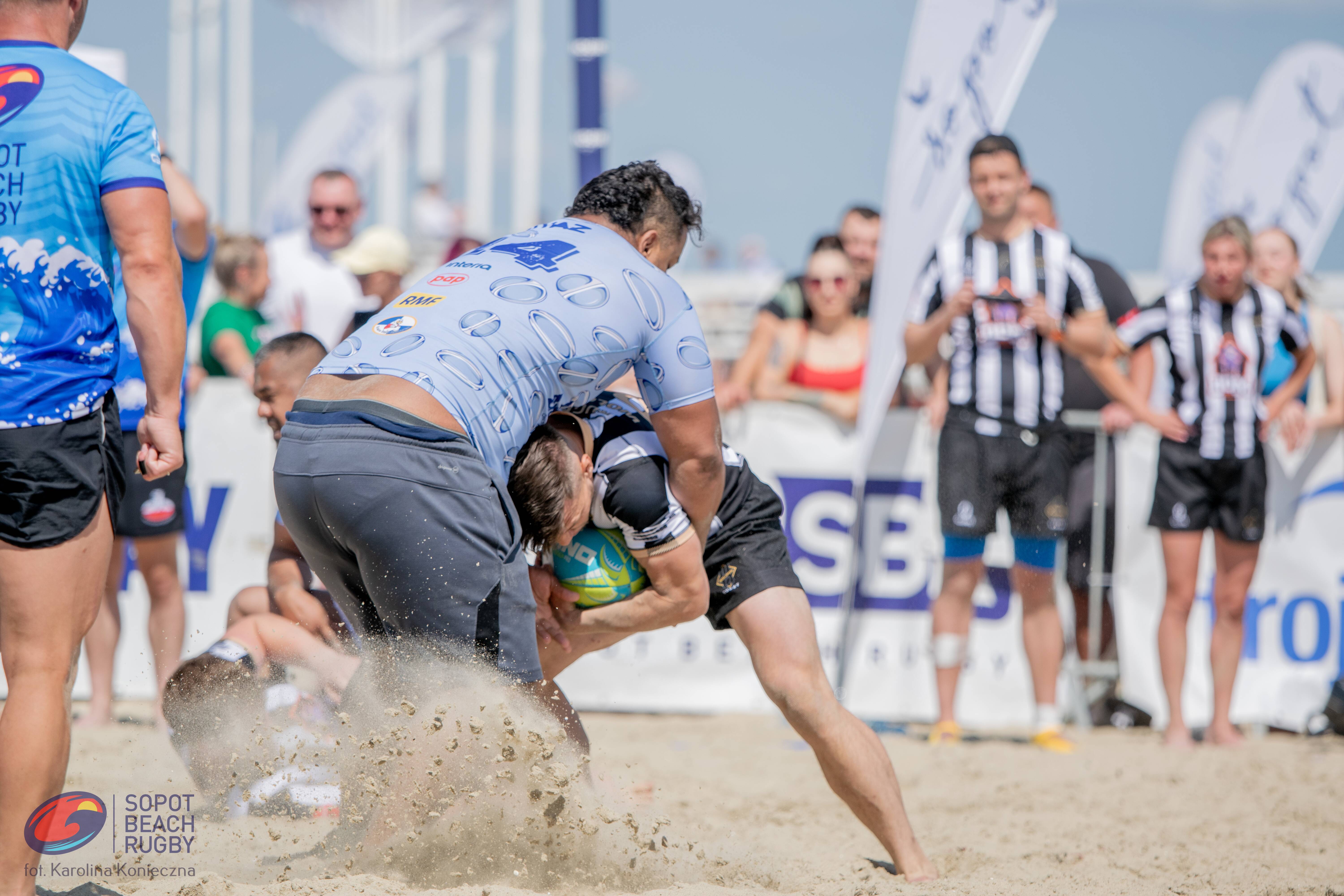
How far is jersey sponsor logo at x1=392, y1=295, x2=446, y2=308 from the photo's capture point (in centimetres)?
270

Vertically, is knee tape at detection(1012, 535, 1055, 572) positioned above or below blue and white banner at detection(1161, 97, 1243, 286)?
below

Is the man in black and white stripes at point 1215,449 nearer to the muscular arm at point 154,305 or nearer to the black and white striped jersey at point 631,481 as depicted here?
the black and white striped jersey at point 631,481

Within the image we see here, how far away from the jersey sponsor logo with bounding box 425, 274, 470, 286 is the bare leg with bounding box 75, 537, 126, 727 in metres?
2.91

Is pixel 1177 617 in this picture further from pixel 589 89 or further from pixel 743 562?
pixel 589 89

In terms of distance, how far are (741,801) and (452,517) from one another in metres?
2.23

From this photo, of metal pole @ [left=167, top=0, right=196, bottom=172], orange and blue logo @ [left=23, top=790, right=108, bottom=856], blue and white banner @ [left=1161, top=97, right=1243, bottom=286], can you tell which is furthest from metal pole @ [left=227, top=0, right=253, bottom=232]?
orange and blue logo @ [left=23, top=790, right=108, bottom=856]

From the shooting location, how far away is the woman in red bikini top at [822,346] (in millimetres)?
6004

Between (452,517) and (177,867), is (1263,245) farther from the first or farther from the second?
(177,867)

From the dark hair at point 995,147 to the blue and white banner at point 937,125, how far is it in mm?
60

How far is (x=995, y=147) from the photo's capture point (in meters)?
5.17

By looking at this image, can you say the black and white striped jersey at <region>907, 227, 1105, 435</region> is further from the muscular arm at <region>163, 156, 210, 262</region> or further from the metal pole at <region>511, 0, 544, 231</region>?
the metal pole at <region>511, 0, 544, 231</region>

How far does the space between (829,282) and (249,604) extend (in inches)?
132

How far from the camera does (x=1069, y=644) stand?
5.68 m

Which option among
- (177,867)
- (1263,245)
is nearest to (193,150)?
(1263,245)
